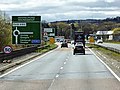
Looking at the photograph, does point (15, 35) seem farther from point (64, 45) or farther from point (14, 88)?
point (64, 45)

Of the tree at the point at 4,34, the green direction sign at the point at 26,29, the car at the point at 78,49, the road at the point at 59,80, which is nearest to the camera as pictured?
the road at the point at 59,80

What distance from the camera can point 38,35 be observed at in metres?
44.2

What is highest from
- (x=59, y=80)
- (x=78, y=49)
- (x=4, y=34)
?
(x=4, y=34)

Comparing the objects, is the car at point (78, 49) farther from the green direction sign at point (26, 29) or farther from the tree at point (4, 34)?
the green direction sign at point (26, 29)

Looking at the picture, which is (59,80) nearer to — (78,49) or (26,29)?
(26,29)

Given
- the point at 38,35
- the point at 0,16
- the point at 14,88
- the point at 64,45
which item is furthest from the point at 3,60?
the point at 64,45

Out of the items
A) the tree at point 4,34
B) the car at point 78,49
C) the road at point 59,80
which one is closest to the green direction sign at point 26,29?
the tree at point 4,34

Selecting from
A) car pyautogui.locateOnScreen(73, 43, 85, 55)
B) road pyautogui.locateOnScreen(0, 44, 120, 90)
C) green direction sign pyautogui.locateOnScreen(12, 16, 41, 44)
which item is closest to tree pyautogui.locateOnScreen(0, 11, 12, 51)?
car pyautogui.locateOnScreen(73, 43, 85, 55)

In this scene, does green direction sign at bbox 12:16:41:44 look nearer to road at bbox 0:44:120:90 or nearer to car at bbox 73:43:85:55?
car at bbox 73:43:85:55

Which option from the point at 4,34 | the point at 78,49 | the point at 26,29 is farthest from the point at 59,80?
the point at 4,34

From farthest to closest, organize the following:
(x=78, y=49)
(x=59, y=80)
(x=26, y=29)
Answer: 1. (x=78, y=49)
2. (x=26, y=29)
3. (x=59, y=80)

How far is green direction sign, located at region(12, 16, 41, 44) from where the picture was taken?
44406mm

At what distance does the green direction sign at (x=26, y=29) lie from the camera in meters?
44.4

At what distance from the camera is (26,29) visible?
44.7 metres
